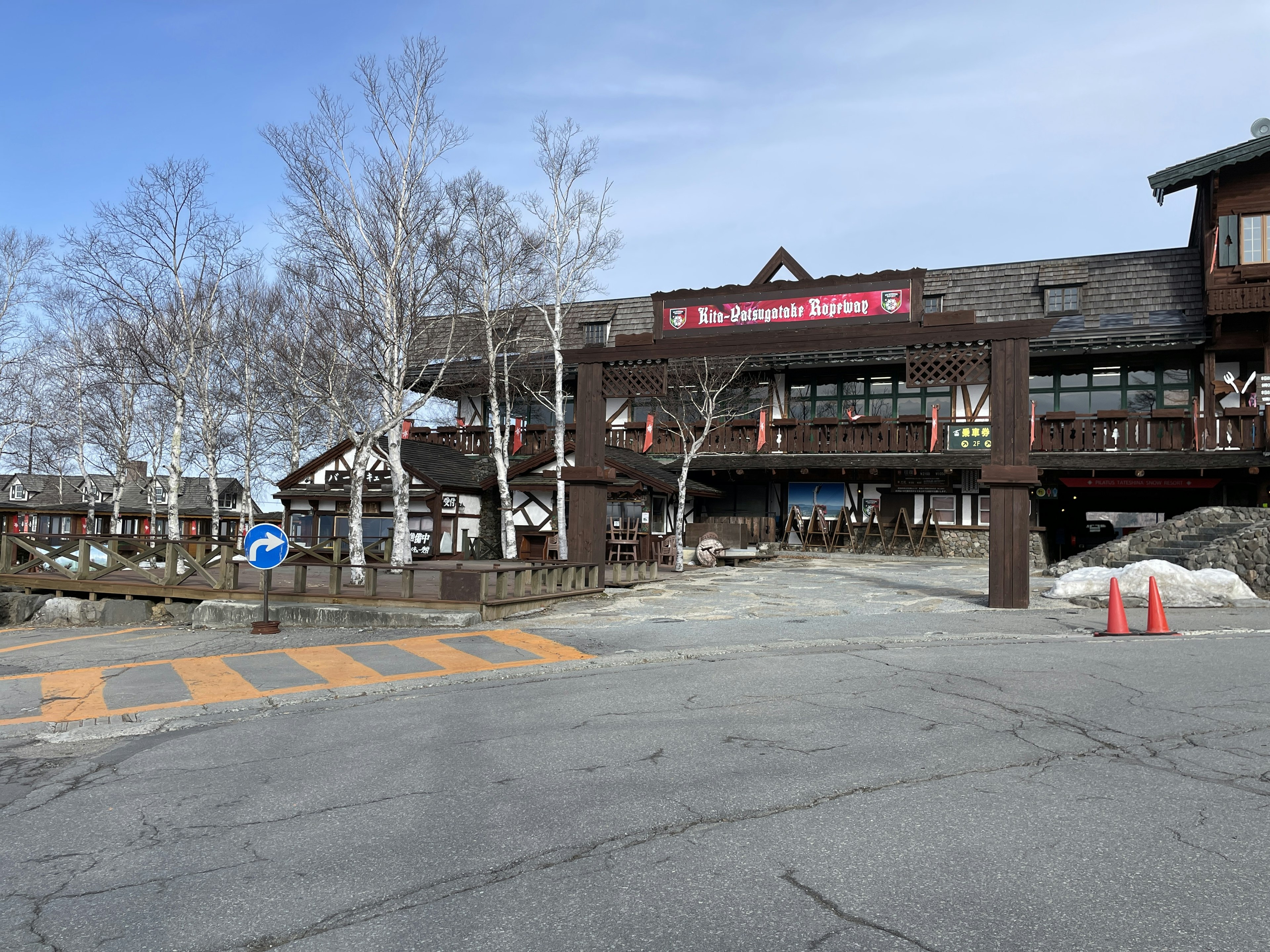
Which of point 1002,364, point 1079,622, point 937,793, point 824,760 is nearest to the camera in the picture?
point 937,793

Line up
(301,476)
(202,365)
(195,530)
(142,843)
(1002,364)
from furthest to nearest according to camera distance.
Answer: (195,530)
(301,476)
(202,365)
(1002,364)
(142,843)

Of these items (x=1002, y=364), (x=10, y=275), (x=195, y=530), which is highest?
(x=10, y=275)

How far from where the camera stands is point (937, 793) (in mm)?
5113

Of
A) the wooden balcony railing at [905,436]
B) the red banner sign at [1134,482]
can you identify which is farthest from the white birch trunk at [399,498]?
the red banner sign at [1134,482]

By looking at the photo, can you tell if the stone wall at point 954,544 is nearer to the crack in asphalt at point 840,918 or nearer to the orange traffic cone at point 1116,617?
the orange traffic cone at point 1116,617

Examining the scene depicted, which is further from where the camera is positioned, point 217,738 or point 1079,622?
point 1079,622

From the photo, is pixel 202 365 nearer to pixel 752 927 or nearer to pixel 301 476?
pixel 301 476

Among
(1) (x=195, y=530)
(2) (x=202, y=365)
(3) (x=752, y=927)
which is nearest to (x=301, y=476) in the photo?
(2) (x=202, y=365)

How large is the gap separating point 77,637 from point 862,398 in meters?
25.5

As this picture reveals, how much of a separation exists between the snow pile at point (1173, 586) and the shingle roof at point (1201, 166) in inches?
630

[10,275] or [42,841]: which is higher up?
[10,275]

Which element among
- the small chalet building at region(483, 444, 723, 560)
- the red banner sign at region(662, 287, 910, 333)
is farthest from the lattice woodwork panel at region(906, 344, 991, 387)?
the small chalet building at region(483, 444, 723, 560)

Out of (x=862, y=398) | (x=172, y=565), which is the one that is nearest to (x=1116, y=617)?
(x=172, y=565)

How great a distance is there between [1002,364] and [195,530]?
63.0 m
